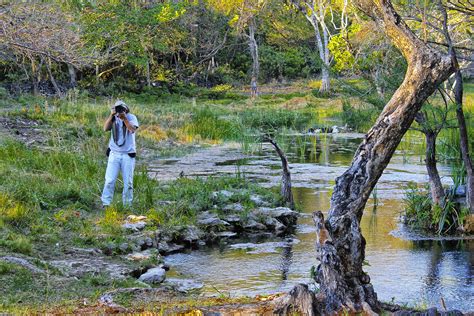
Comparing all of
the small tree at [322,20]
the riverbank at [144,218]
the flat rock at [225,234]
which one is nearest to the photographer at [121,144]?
the riverbank at [144,218]

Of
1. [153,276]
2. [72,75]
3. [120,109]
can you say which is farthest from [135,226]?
[72,75]

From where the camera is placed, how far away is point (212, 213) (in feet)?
43.6

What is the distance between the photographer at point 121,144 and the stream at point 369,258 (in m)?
1.73

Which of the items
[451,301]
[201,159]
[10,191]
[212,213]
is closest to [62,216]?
[10,191]

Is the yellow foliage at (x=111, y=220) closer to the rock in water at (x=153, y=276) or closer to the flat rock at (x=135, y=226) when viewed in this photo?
the flat rock at (x=135, y=226)

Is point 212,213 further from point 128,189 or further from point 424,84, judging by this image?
point 424,84

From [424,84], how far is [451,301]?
116 inches

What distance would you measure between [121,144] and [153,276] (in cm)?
338

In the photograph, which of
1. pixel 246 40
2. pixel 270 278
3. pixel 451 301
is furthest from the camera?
pixel 246 40

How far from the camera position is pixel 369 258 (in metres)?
11.6

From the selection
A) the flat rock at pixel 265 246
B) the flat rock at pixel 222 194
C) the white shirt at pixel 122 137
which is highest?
the white shirt at pixel 122 137

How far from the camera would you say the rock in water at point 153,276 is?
9.64 metres

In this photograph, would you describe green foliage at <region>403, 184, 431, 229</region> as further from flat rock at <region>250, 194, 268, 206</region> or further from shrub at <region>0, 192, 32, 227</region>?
shrub at <region>0, 192, 32, 227</region>

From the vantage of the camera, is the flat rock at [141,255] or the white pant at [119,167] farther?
the white pant at [119,167]
